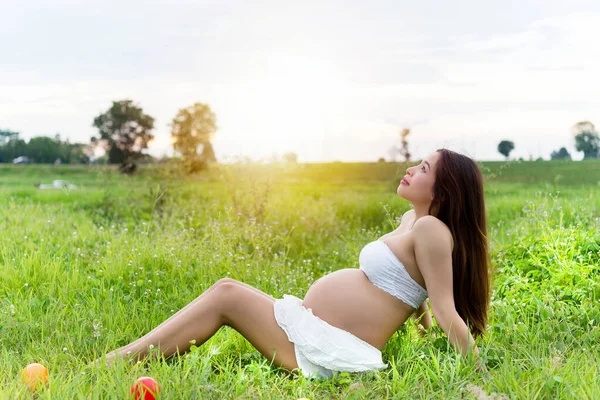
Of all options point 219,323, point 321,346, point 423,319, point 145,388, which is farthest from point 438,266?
point 145,388

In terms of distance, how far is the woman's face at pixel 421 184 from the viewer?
357 cm

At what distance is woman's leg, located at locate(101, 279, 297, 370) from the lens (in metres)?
3.57

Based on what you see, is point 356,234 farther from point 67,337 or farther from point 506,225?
point 67,337

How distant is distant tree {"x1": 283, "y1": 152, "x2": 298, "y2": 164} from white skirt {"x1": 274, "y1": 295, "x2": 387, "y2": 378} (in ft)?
17.2

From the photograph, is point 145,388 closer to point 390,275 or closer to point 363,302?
point 363,302

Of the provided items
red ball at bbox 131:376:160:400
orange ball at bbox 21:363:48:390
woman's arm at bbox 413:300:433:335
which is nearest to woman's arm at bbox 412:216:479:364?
woman's arm at bbox 413:300:433:335

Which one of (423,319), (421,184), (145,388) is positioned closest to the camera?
(145,388)

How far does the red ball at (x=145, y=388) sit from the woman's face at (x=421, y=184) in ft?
5.69

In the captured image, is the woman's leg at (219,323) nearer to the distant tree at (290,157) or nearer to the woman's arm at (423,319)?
the woman's arm at (423,319)

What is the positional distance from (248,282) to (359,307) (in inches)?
91.0

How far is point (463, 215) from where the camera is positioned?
3525 millimetres

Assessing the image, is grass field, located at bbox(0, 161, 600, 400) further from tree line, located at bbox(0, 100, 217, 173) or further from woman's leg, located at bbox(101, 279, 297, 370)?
tree line, located at bbox(0, 100, 217, 173)

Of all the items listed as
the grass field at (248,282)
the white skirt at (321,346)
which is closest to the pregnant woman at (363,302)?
the white skirt at (321,346)

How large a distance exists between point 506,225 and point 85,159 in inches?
420
